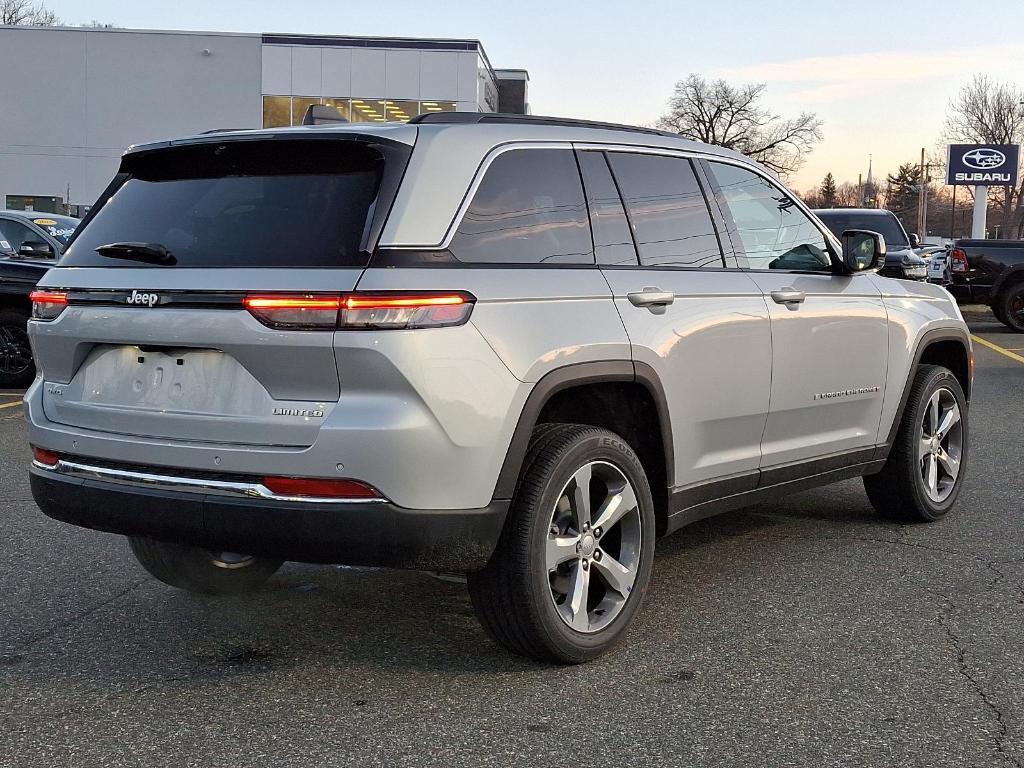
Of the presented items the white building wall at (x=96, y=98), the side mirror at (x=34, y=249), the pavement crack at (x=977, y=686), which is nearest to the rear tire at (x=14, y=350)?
Result: the side mirror at (x=34, y=249)

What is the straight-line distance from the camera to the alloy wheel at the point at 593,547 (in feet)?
13.3

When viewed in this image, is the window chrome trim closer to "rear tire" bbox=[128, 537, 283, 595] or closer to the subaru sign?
"rear tire" bbox=[128, 537, 283, 595]

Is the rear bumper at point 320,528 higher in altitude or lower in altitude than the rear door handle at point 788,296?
lower

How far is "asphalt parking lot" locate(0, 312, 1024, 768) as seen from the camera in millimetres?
3416

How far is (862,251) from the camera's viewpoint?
5535mm

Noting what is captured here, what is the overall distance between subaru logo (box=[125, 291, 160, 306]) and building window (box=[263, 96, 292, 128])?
49.3 metres

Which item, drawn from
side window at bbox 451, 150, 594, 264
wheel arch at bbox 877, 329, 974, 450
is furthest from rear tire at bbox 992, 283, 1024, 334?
side window at bbox 451, 150, 594, 264

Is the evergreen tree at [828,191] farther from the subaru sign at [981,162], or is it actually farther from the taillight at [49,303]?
the taillight at [49,303]

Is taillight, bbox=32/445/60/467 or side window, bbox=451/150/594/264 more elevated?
side window, bbox=451/150/594/264

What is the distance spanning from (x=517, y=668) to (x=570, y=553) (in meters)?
0.41

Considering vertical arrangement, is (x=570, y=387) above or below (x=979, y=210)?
above

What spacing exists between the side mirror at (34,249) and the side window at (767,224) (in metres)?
8.00

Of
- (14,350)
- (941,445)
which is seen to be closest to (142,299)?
(941,445)

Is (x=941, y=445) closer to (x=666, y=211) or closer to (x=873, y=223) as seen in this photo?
(x=666, y=211)
